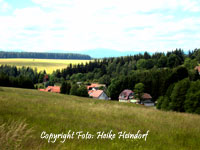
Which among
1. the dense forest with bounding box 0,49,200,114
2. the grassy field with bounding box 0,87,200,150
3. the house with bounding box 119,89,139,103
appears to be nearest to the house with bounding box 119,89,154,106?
the house with bounding box 119,89,139,103

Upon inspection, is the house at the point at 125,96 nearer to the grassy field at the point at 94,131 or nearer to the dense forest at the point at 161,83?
the dense forest at the point at 161,83

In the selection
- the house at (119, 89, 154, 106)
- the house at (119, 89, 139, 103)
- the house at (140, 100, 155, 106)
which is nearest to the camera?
the house at (140, 100, 155, 106)

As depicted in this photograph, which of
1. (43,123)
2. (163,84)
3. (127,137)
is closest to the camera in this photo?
(127,137)

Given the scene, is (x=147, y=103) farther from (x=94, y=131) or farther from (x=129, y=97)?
(x=94, y=131)

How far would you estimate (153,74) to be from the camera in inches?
5502

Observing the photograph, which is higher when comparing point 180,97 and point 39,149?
point 39,149

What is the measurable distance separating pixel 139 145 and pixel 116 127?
2464mm

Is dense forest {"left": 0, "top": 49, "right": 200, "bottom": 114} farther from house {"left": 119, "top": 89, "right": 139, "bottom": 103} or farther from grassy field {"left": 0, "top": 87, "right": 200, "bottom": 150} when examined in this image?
grassy field {"left": 0, "top": 87, "right": 200, "bottom": 150}

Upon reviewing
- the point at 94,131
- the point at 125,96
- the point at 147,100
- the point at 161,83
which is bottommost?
the point at 147,100

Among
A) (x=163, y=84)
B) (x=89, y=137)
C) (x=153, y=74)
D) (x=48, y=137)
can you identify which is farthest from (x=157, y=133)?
(x=153, y=74)

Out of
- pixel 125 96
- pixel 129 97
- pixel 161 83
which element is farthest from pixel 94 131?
pixel 161 83

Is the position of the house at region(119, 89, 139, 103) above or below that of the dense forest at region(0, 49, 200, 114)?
below

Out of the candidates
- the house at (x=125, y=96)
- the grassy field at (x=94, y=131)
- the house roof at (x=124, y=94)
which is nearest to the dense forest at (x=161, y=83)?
the house roof at (x=124, y=94)

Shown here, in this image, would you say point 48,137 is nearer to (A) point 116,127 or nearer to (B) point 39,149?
(B) point 39,149
